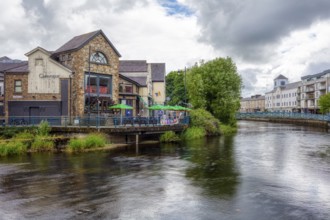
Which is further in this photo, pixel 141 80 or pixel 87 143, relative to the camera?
pixel 141 80

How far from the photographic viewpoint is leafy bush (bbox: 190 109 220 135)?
40.6 m

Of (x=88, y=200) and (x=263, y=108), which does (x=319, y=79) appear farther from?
(x=88, y=200)

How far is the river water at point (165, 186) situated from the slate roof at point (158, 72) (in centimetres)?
3594

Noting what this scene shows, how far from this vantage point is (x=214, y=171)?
18281mm

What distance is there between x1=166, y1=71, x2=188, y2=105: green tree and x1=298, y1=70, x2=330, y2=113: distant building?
43.3 m

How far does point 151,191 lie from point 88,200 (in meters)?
2.90

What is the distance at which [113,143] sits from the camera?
2959cm

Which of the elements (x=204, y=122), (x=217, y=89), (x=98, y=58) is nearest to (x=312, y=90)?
(x=217, y=89)

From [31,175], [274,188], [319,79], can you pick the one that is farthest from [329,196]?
[319,79]

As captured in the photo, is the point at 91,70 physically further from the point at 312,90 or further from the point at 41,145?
the point at 312,90

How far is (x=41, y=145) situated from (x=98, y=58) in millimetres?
14690

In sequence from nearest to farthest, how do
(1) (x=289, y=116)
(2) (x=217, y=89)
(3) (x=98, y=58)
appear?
(3) (x=98, y=58), (2) (x=217, y=89), (1) (x=289, y=116)

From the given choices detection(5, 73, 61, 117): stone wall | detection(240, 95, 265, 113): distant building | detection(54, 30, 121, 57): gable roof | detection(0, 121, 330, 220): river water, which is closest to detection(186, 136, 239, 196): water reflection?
detection(0, 121, 330, 220): river water

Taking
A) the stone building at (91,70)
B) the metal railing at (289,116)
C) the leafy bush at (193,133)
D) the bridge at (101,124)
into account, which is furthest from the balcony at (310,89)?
the bridge at (101,124)
